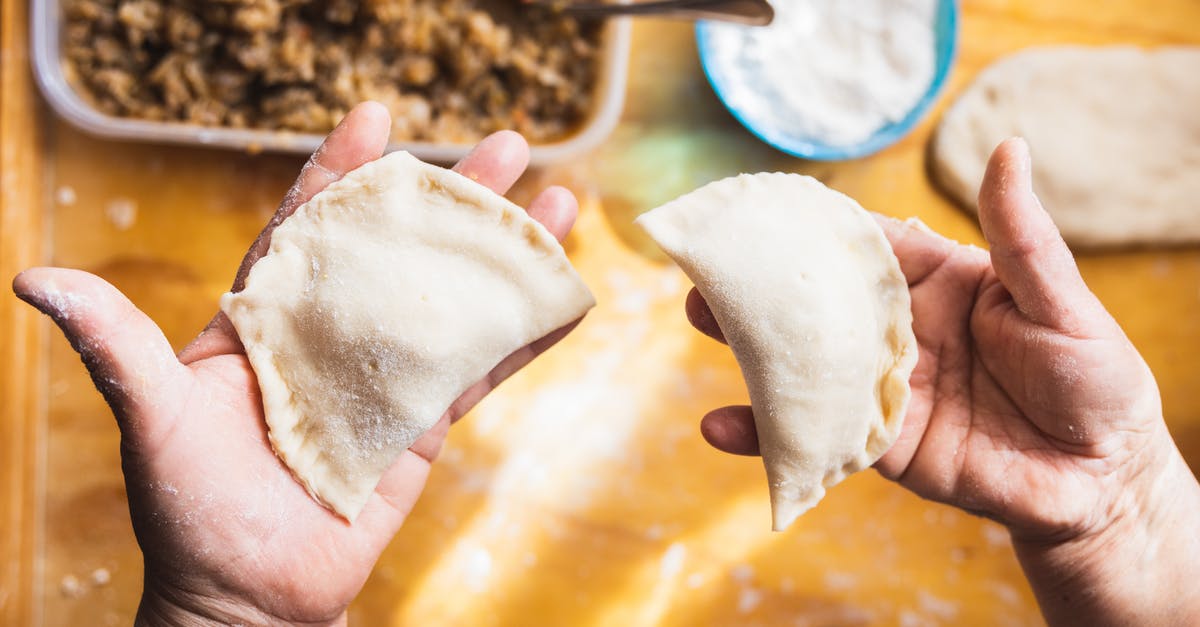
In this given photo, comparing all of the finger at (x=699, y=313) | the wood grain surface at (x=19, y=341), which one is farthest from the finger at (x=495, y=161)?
the wood grain surface at (x=19, y=341)

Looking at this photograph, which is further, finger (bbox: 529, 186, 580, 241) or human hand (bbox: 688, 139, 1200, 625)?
finger (bbox: 529, 186, 580, 241)

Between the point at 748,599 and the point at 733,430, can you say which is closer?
the point at 733,430

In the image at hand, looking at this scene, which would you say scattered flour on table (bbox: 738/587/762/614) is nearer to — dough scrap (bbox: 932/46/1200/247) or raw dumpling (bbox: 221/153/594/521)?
raw dumpling (bbox: 221/153/594/521)

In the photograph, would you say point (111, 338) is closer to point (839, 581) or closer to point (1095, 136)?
point (839, 581)

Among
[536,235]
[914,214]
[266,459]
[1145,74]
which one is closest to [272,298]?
[266,459]

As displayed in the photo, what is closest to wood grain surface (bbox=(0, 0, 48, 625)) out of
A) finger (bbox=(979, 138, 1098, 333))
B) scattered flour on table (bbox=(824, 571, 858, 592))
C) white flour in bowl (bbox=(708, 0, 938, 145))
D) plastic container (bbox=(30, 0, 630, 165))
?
plastic container (bbox=(30, 0, 630, 165))

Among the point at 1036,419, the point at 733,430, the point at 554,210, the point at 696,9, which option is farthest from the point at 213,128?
the point at 1036,419

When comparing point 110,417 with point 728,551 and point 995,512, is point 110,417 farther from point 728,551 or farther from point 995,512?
point 995,512
